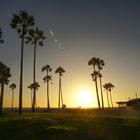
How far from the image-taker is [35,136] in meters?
21.2

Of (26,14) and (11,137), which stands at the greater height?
(26,14)

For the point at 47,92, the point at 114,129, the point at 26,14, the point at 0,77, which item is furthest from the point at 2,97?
the point at 114,129

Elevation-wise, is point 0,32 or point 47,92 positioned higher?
point 0,32

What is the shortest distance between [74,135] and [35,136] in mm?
3552

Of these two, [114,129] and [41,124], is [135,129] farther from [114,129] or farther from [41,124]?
[41,124]

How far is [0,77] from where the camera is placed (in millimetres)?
67812

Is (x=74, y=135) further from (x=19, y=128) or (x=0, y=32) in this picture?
(x=0, y=32)

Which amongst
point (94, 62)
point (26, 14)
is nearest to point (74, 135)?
point (26, 14)

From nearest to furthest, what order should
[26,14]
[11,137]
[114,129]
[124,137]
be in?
[11,137], [124,137], [114,129], [26,14]

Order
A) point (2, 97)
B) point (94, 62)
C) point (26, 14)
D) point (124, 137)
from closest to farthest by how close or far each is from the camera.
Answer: point (124, 137), point (26, 14), point (2, 97), point (94, 62)

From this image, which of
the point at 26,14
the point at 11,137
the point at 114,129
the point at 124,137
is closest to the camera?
the point at 11,137

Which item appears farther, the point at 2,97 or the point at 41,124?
the point at 2,97

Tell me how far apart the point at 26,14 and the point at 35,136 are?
3230 centimetres

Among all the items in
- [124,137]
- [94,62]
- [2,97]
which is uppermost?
[94,62]
